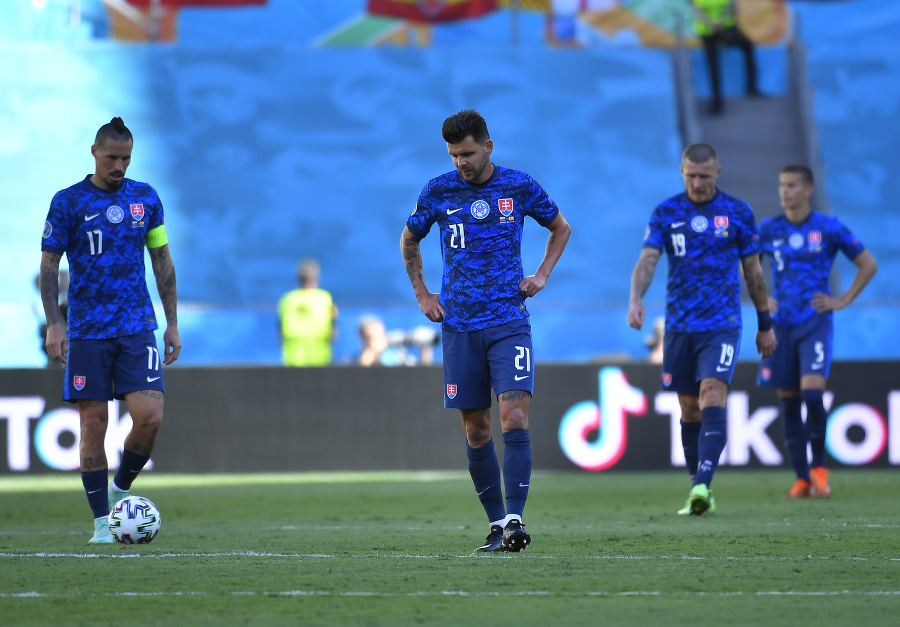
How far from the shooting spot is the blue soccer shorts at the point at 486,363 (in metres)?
6.18

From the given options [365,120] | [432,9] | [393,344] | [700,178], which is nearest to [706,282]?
Answer: [700,178]

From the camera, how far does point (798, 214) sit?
9891mm

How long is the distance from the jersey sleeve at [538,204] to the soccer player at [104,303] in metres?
1.97

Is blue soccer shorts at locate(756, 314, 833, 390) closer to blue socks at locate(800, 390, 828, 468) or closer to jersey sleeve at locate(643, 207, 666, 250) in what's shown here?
blue socks at locate(800, 390, 828, 468)

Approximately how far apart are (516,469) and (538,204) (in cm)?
123

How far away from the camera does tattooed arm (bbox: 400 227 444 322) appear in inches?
247

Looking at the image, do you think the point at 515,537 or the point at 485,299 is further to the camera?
the point at 485,299

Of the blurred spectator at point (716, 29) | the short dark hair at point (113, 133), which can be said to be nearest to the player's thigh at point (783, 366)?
the short dark hair at point (113, 133)

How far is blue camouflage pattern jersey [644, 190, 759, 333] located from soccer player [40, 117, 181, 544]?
3227 millimetres

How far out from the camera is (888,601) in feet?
15.1

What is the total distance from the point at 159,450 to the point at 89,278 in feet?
19.9

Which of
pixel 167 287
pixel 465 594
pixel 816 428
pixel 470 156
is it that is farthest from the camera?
pixel 816 428

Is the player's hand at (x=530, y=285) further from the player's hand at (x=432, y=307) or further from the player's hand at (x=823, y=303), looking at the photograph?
the player's hand at (x=823, y=303)

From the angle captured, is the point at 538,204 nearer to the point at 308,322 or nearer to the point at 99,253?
the point at 99,253
